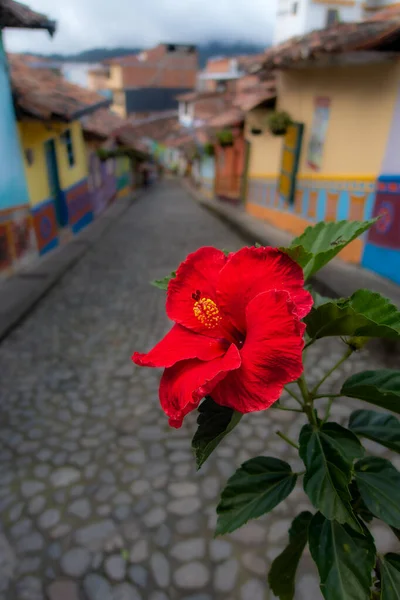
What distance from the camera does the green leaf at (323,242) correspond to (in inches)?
34.3

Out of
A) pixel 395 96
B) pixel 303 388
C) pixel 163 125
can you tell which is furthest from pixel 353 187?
pixel 163 125

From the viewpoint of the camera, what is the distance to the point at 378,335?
852 mm

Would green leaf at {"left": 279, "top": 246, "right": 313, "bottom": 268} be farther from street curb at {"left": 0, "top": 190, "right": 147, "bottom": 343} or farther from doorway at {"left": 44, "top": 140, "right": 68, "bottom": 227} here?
doorway at {"left": 44, "top": 140, "right": 68, "bottom": 227}

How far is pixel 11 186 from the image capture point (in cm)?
686

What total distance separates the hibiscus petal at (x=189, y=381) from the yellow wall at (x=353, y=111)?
5.71m

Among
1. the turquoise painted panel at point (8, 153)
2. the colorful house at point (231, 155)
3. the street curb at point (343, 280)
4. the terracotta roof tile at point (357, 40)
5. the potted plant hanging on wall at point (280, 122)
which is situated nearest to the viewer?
the street curb at point (343, 280)

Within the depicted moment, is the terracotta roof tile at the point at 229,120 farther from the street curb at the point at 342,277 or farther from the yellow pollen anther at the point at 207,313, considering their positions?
the yellow pollen anther at the point at 207,313

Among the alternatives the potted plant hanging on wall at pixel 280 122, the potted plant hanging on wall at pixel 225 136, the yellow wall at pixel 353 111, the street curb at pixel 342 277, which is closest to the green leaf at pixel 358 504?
the street curb at pixel 342 277

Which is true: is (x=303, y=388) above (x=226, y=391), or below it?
below

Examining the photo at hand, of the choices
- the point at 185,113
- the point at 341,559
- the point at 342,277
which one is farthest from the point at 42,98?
the point at 185,113

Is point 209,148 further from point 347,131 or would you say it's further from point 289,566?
point 289,566

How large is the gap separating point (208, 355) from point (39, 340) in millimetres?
4628

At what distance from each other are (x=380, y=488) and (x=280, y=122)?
7.68 metres

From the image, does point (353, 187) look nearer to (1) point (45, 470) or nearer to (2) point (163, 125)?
(1) point (45, 470)
